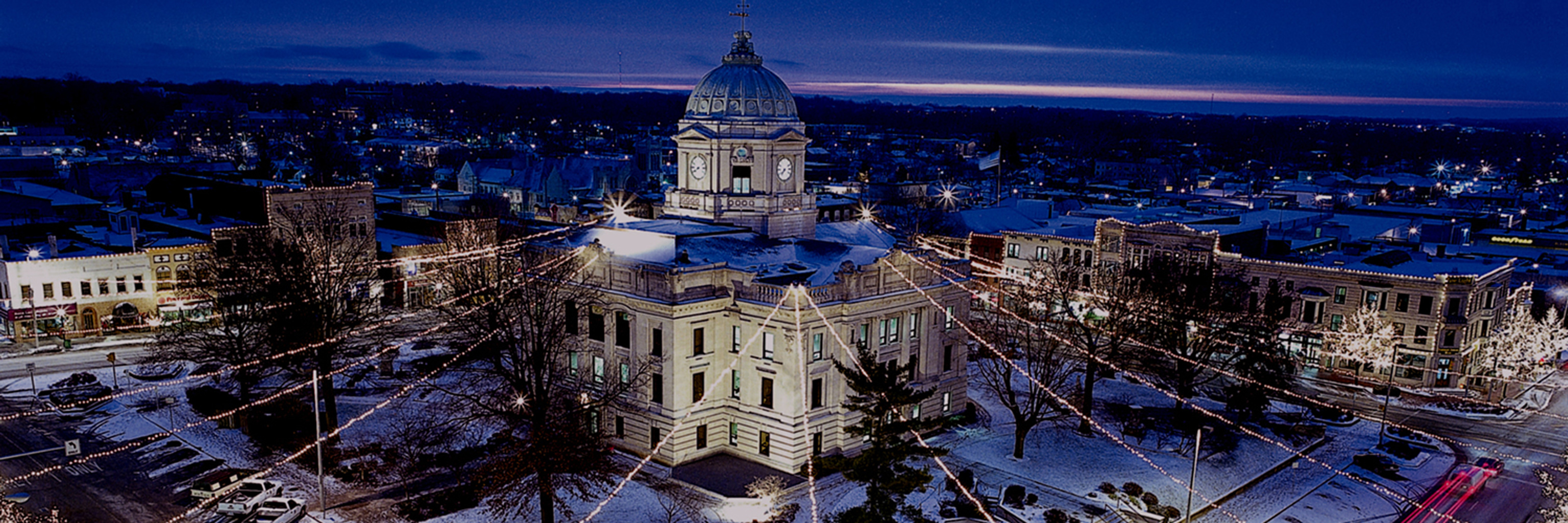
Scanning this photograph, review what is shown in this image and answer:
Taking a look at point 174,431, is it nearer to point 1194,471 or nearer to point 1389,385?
point 1194,471

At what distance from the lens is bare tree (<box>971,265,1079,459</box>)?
147 feet

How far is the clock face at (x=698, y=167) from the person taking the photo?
5244 centimetres

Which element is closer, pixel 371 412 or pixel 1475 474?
pixel 1475 474

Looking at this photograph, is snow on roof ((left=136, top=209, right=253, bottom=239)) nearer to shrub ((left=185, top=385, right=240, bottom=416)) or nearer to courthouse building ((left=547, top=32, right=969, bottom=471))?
shrub ((left=185, top=385, right=240, bottom=416))

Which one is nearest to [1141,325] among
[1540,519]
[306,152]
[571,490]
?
[1540,519]

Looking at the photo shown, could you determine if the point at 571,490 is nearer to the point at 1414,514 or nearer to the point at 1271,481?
the point at 1271,481

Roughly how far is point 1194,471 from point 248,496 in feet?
116

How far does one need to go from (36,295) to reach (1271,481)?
7280cm

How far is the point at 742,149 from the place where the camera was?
5141cm

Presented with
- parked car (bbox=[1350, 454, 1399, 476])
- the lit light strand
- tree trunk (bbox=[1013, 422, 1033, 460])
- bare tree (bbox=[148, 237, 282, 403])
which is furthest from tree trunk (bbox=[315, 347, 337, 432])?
parked car (bbox=[1350, 454, 1399, 476])

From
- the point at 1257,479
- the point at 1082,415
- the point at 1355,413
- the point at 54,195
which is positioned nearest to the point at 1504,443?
the point at 1355,413

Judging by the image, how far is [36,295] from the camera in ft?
201

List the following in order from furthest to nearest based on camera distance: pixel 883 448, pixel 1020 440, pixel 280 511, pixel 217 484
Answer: pixel 1020 440, pixel 217 484, pixel 280 511, pixel 883 448

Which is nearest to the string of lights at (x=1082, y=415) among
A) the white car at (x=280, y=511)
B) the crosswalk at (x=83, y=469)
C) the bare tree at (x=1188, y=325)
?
the bare tree at (x=1188, y=325)
